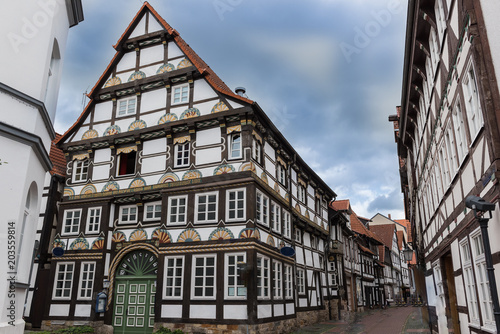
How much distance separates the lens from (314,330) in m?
19.4

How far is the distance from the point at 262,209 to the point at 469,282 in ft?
31.1

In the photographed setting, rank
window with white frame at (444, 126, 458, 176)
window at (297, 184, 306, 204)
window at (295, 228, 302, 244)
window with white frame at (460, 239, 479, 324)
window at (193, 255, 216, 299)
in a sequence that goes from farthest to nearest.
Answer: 1. window at (297, 184, 306, 204)
2. window at (295, 228, 302, 244)
3. window at (193, 255, 216, 299)
4. window with white frame at (444, 126, 458, 176)
5. window with white frame at (460, 239, 479, 324)

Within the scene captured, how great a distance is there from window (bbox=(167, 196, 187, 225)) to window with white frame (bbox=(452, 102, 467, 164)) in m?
11.3

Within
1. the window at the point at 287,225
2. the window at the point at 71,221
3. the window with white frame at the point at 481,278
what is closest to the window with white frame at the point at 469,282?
the window with white frame at the point at 481,278

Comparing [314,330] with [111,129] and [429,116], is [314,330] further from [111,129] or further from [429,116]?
[111,129]

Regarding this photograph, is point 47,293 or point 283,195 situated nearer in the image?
A: point 47,293

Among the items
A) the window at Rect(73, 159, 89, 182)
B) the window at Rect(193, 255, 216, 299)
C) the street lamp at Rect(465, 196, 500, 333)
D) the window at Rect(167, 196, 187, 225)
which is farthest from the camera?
the window at Rect(73, 159, 89, 182)

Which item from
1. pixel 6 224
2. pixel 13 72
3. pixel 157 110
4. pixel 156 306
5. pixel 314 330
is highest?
pixel 157 110

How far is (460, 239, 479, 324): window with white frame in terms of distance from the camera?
833 cm

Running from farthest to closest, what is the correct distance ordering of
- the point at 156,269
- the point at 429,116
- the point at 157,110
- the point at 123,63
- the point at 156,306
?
the point at 123,63 → the point at 157,110 → the point at 156,269 → the point at 156,306 → the point at 429,116

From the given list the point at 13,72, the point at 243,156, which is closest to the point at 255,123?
the point at 243,156

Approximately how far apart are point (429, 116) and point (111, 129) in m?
14.6

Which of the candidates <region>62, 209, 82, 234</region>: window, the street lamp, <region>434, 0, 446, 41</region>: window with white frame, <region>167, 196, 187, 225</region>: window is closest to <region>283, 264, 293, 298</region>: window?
<region>167, 196, 187, 225</region>: window

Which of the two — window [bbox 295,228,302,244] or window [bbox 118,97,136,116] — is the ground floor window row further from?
window [bbox 118,97,136,116]
